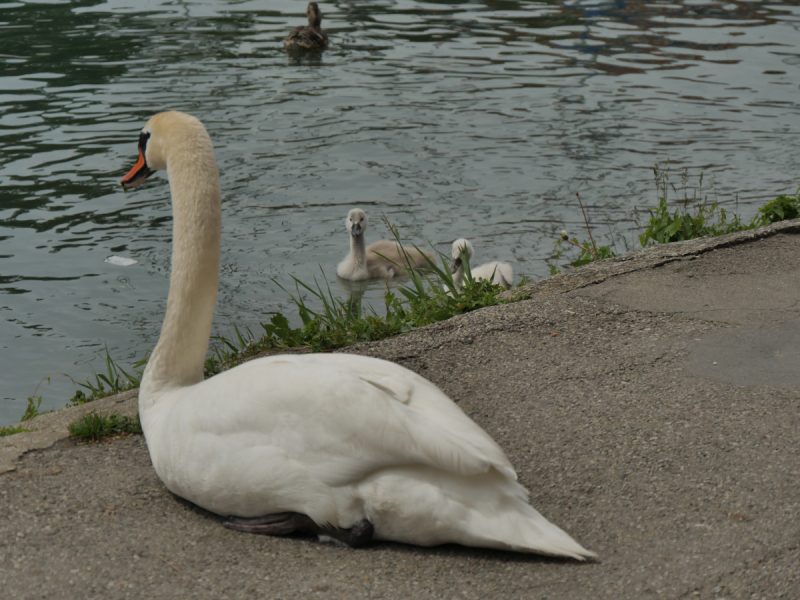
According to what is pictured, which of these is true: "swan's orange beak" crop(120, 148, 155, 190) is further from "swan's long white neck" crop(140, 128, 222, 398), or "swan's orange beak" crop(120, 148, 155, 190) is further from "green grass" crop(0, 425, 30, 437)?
"green grass" crop(0, 425, 30, 437)

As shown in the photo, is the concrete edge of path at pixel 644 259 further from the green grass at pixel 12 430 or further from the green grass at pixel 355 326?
the green grass at pixel 12 430

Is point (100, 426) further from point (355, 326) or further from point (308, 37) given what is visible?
point (308, 37)

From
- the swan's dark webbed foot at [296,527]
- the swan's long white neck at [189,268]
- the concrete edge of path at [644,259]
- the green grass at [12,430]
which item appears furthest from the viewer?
the concrete edge of path at [644,259]

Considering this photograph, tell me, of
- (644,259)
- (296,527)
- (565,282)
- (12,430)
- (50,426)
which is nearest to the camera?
(296,527)

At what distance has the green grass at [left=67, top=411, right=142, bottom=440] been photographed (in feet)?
13.6

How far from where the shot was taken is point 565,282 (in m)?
6.06

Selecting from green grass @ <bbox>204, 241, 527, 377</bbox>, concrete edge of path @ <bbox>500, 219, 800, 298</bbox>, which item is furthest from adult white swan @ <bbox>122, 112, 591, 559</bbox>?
concrete edge of path @ <bbox>500, 219, 800, 298</bbox>

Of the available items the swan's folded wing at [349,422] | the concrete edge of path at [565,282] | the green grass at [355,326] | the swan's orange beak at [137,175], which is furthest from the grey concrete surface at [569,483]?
the swan's orange beak at [137,175]

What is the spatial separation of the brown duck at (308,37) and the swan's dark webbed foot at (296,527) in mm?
16676

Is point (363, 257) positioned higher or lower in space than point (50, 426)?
lower

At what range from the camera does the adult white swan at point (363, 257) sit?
9414mm

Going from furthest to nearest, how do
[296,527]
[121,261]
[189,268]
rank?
[121,261], [189,268], [296,527]

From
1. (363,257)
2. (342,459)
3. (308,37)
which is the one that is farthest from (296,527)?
(308,37)

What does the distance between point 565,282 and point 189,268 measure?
3.09 metres
